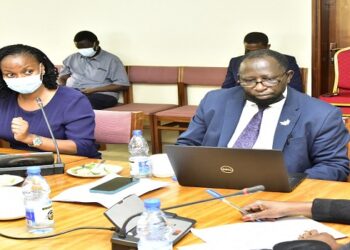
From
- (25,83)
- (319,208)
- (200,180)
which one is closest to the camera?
(319,208)

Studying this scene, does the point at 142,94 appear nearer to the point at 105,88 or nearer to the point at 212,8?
the point at 105,88

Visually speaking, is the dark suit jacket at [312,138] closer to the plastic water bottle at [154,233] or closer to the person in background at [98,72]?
the plastic water bottle at [154,233]

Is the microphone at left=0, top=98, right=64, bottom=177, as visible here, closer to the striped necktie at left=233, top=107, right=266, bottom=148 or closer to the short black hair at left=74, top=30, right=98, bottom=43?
the striped necktie at left=233, top=107, right=266, bottom=148

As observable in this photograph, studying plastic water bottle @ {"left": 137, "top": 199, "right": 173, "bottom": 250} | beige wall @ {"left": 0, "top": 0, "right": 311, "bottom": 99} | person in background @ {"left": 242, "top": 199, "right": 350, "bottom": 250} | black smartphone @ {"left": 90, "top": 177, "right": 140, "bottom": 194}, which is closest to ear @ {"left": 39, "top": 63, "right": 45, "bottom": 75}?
Result: black smartphone @ {"left": 90, "top": 177, "right": 140, "bottom": 194}

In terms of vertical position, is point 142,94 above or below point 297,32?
below

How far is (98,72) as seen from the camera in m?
5.48

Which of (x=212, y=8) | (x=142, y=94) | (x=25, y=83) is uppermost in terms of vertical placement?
(x=212, y=8)

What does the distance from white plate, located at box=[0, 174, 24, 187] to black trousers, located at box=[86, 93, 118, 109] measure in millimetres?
3070

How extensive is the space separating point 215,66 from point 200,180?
339 centimetres

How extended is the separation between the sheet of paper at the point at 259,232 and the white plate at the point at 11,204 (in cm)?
58

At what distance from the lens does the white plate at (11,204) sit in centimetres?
173

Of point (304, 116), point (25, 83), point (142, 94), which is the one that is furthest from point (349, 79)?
point (25, 83)

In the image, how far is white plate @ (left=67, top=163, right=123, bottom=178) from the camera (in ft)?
7.24

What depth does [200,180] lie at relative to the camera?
1.95 m
